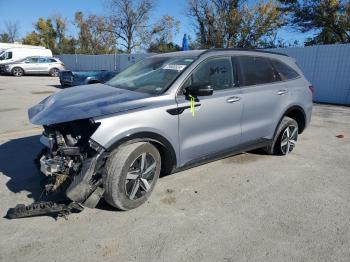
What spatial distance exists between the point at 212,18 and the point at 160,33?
16510mm

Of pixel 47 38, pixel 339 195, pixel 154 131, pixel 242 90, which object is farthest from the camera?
pixel 47 38

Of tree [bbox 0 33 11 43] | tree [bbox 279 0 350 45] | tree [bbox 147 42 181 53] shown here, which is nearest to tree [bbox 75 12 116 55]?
tree [bbox 147 42 181 53]

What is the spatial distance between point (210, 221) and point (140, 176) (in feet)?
3.08

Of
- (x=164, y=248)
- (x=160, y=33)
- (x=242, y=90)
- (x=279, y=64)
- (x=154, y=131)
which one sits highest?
(x=160, y=33)

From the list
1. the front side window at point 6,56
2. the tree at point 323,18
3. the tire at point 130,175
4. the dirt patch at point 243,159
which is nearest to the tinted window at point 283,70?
the dirt patch at point 243,159

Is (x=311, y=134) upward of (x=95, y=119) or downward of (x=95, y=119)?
downward

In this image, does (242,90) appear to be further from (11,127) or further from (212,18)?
(212,18)

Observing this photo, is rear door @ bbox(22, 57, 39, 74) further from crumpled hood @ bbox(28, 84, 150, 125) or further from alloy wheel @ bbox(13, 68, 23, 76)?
crumpled hood @ bbox(28, 84, 150, 125)

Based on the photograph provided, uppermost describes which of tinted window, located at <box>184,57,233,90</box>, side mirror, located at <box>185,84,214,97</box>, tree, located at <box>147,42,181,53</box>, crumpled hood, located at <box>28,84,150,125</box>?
tree, located at <box>147,42,181,53</box>

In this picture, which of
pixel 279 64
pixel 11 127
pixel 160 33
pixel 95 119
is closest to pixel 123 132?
pixel 95 119

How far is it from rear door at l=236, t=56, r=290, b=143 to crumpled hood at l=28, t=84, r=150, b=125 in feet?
5.57

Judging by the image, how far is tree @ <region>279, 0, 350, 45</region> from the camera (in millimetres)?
23328

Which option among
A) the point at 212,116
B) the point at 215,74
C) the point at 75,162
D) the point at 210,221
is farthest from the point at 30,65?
the point at 210,221

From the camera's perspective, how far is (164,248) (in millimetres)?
3100
